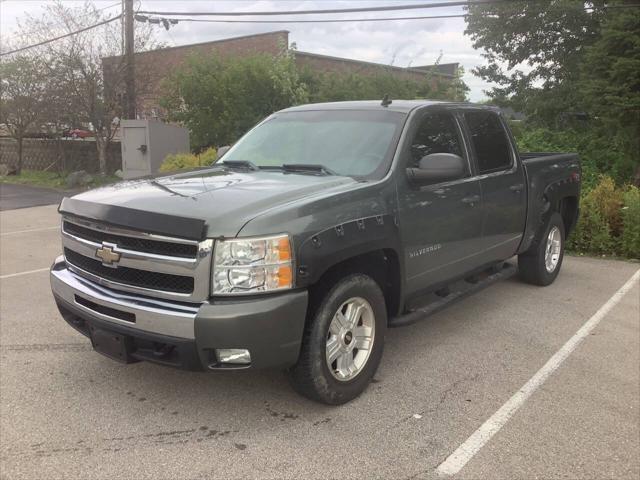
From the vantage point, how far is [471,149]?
491 centimetres

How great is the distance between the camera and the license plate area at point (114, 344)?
3252mm

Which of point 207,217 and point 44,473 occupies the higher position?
point 207,217

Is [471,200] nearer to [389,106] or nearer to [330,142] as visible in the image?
[389,106]

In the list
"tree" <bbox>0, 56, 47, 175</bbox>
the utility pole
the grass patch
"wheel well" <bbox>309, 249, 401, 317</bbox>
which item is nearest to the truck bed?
"wheel well" <bbox>309, 249, 401, 317</bbox>

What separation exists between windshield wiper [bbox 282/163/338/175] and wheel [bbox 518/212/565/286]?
3.07m

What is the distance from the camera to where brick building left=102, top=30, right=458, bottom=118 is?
19250 mm

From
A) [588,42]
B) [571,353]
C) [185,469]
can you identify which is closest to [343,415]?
[185,469]

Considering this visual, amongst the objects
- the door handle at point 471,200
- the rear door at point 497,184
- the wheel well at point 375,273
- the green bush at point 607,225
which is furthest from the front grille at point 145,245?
the green bush at point 607,225

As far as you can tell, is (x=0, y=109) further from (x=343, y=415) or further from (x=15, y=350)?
(x=343, y=415)

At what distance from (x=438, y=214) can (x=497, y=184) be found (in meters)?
Result: 1.10

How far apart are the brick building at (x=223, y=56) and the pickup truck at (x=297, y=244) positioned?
14206mm

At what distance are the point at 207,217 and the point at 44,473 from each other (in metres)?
1.53

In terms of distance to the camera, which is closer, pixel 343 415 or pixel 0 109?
pixel 343 415

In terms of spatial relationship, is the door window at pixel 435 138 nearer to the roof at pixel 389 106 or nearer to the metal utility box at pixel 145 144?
the roof at pixel 389 106
